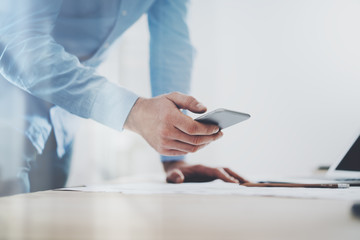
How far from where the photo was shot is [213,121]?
0.58m

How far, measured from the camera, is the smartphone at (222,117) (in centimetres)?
50

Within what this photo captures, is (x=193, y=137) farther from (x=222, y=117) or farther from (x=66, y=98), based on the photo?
(x=66, y=98)

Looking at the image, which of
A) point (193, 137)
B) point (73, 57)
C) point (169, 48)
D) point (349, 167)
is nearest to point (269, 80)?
point (169, 48)

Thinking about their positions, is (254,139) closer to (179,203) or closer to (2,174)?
(2,174)

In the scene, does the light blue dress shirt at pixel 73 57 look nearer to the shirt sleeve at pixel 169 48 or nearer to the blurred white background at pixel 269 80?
the shirt sleeve at pixel 169 48

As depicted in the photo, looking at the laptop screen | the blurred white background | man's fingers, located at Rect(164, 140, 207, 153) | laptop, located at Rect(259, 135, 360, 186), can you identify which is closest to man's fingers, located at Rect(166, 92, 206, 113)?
man's fingers, located at Rect(164, 140, 207, 153)

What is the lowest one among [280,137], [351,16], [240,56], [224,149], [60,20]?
[224,149]

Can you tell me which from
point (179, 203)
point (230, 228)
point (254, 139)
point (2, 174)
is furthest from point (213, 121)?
point (254, 139)

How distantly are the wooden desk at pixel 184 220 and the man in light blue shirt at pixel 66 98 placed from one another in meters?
0.31

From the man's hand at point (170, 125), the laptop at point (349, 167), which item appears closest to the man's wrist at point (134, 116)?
the man's hand at point (170, 125)

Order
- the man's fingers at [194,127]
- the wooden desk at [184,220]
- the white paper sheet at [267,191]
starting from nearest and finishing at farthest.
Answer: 1. the wooden desk at [184,220]
2. the white paper sheet at [267,191]
3. the man's fingers at [194,127]

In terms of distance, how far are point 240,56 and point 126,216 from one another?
242cm

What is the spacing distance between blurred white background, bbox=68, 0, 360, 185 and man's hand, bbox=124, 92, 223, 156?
1.59 meters

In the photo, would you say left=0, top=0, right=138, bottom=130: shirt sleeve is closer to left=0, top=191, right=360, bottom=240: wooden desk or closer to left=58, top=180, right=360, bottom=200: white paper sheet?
left=58, top=180, right=360, bottom=200: white paper sheet
